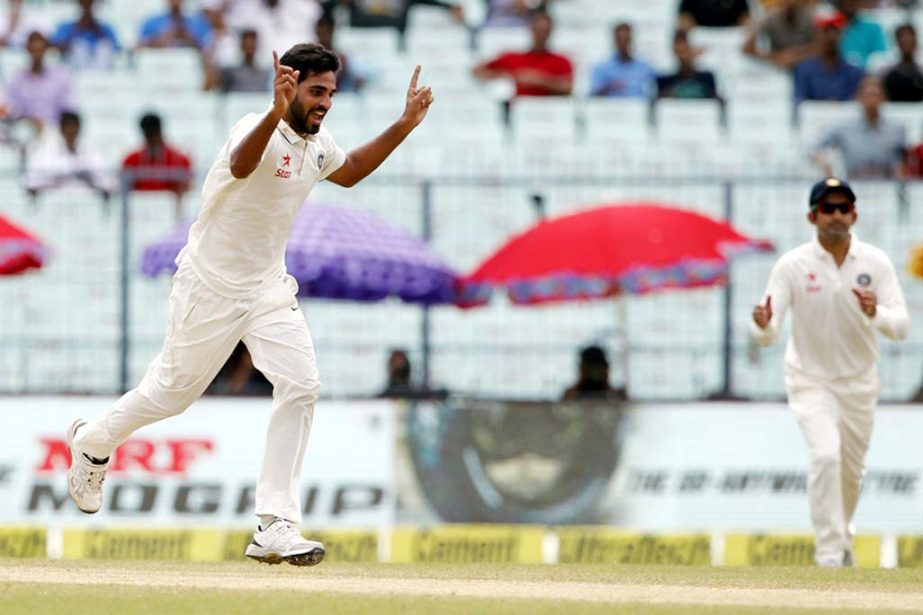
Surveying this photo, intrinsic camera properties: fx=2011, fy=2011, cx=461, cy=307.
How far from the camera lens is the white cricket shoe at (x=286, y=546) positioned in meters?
7.27

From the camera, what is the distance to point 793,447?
12.0 m

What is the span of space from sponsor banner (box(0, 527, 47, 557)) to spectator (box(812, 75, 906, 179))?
6063mm

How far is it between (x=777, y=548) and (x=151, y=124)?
17.5ft

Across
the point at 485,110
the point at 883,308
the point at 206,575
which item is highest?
the point at 485,110

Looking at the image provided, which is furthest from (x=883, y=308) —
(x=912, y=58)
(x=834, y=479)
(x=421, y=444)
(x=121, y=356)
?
(x=912, y=58)

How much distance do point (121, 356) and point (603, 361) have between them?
3.04 metres

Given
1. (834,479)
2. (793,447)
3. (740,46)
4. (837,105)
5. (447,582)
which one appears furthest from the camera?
(740,46)

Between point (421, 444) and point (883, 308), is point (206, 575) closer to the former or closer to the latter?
point (883, 308)

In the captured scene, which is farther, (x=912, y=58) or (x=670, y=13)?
(x=670, y=13)

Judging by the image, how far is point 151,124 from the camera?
1404 cm

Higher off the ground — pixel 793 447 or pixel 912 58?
pixel 912 58

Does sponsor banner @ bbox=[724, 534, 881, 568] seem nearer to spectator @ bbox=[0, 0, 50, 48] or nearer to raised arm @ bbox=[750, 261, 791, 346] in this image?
raised arm @ bbox=[750, 261, 791, 346]

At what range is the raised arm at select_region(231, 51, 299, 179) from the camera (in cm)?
677

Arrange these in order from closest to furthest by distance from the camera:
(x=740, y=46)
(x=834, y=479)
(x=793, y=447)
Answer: (x=834, y=479), (x=793, y=447), (x=740, y=46)
